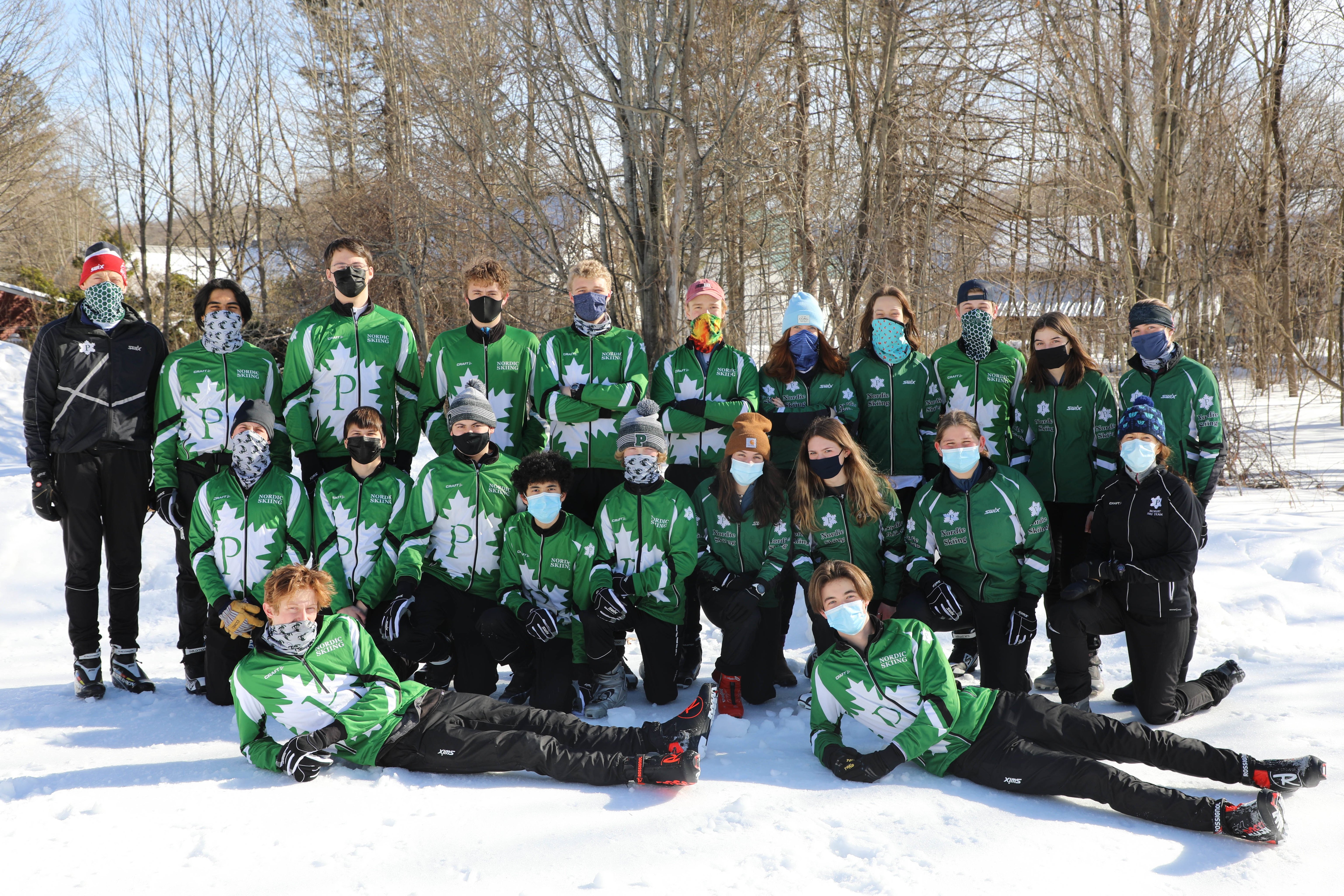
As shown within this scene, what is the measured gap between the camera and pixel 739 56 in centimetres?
888

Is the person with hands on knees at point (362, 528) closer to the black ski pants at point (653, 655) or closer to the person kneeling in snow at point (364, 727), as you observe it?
the person kneeling in snow at point (364, 727)

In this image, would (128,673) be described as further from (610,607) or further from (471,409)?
(610,607)

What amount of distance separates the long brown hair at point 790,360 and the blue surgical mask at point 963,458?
0.97 metres

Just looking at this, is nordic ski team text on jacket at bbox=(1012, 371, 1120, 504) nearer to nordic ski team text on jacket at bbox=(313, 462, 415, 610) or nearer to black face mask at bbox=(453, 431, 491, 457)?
black face mask at bbox=(453, 431, 491, 457)

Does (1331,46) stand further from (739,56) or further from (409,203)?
(409,203)

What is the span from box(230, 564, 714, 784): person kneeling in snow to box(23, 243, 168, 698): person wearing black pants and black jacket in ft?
5.35

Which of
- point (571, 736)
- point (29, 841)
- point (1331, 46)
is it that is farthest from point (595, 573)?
point (1331, 46)

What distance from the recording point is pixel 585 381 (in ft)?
16.9

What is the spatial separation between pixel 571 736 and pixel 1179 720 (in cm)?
292

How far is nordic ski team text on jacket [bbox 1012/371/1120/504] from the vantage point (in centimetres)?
491

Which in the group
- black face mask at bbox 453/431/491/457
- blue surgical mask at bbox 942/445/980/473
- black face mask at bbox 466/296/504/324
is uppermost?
black face mask at bbox 466/296/504/324

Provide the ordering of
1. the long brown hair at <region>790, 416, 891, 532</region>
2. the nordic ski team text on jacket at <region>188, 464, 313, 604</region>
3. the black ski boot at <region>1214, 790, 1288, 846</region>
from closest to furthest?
1. the black ski boot at <region>1214, 790, 1288, 846</region>
2. the nordic ski team text on jacket at <region>188, 464, 313, 604</region>
3. the long brown hair at <region>790, 416, 891, 532</region>

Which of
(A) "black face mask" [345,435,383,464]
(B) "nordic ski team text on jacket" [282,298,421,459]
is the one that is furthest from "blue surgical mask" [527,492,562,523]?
(B) "nordic ski team text on jacket" [282,298,421,459]

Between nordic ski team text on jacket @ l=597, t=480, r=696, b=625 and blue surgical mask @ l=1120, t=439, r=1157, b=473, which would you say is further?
nordic ski team text on jacket @ l=597, t=480, r=696, b=625
